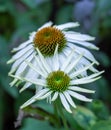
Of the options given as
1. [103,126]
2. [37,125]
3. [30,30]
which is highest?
[30,30]

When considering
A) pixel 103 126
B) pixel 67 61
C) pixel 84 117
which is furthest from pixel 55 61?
pixel 84 117

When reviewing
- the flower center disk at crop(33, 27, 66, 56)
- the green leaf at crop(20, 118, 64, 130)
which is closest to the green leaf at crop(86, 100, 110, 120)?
the green leaf at crop(20, 118, 64, 130)

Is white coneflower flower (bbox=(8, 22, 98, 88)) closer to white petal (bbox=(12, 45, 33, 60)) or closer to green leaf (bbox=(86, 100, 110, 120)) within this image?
white petal (bbox=(12, 45, 33, 60))

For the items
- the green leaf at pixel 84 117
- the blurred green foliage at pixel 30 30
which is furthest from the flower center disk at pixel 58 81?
the blurred green foliage at pixel 30 30

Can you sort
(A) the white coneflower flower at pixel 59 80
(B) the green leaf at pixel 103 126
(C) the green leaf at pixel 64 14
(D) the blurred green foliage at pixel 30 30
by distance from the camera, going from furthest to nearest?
(C) the green leaf at pixel 64 14
(D) the blurred green foliage at pixel 30 30
(B) the green leaf at pixel 103 126
(A) the white coneflower flower at pixel 59 80

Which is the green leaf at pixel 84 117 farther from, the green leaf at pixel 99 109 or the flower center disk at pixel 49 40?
the flower center disk at pixel 49 40

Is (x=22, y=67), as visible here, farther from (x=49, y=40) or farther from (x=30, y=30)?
(x=30, y=30)
